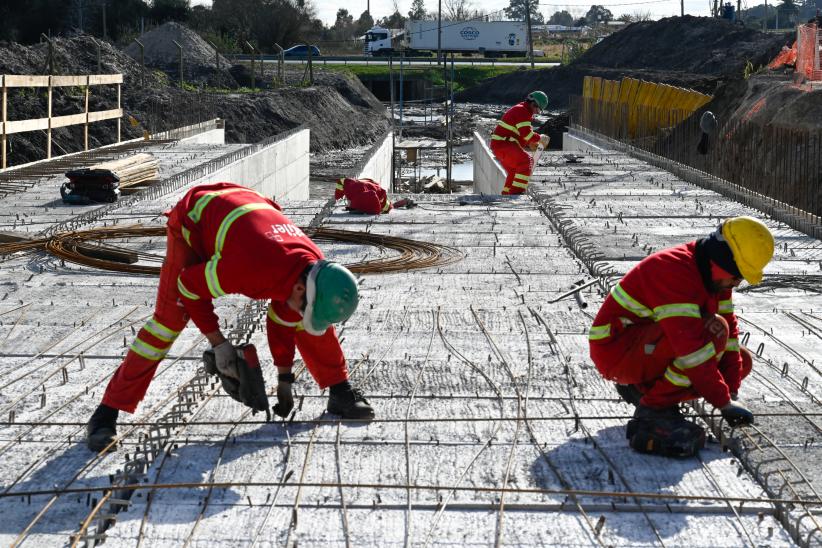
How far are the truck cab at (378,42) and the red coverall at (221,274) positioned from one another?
68976mm

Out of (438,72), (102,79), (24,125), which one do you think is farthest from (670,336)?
(438,72)

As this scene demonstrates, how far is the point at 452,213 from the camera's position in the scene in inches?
490

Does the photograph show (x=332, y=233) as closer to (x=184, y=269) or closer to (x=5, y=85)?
(x=184, y=269)

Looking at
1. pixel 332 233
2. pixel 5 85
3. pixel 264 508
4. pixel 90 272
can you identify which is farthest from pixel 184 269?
pixel 5 85

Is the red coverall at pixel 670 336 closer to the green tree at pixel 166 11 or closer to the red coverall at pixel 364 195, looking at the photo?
the red coverall at pixel 364 195

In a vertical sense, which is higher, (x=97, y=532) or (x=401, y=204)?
(x=401, y=204)

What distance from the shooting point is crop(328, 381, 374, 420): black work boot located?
16.8ft

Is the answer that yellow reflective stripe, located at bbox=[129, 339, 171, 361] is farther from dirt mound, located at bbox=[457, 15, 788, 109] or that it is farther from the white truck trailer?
the white truck trailer

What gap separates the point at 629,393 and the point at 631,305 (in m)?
0.52

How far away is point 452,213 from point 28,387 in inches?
289

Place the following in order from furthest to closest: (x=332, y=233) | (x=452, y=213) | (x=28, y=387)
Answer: (x=452, y=213) < (x=332, y=233) < (x=28, y=387)

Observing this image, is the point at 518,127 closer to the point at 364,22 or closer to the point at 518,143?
the point at 518,143

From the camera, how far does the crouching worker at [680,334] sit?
4.54m

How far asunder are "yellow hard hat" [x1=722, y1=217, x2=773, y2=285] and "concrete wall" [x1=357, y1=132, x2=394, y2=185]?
15.3m
